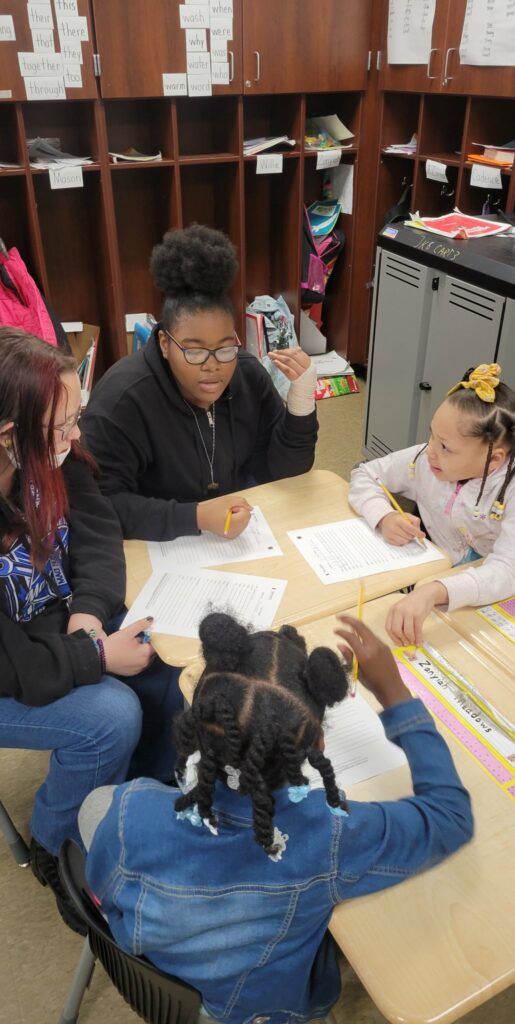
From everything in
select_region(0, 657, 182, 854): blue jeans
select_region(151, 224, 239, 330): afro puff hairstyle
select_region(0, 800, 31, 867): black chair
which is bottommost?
select_region(0, 800, 31, 867): black chair

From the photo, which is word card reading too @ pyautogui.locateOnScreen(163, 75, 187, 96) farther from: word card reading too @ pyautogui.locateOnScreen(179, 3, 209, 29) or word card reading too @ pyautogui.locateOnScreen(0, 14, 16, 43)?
word card reading too @ pyautogui.locateOnScreen(0, 14, 16, 43)

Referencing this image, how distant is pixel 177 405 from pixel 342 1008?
130 cm

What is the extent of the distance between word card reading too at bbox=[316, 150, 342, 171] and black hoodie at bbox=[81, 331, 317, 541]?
2198 millimetres

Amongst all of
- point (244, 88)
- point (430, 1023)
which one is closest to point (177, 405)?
point (430, 1023)

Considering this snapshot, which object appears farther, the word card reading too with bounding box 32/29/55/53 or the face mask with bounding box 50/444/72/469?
the word card reading too with bounding box 32/29/55/53

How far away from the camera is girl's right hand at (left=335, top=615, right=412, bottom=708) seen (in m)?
1.07

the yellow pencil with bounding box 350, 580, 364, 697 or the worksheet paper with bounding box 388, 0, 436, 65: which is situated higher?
the worksheet paper with bounding box 388, 0, 436, 65

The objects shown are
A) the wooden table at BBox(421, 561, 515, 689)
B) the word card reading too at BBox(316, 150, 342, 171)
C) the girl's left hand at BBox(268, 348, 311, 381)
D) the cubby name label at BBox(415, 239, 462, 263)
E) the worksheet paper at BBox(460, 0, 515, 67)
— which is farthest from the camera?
the word card reading too at BBox(316, 150, 342, 171)

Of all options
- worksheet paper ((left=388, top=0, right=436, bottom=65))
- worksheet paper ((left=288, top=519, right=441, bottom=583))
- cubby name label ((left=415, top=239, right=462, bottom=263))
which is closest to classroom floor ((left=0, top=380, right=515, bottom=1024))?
worksheet paper ((left=288, top=519, right=441, bottom=583))

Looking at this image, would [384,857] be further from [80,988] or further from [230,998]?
[80,988]

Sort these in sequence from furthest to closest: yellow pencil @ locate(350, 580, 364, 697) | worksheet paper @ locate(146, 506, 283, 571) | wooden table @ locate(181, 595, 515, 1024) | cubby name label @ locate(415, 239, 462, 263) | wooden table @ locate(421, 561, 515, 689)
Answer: cubby name label @ locate(415, 239, 462, 263) → worksheet paper @ locate(146, 506, 283, 571) → wooden table @ locate(421, 561, 515, 689) → yellow pencil @ locate(350, 580, 364, 697) → wooden table @ locate(181, 595, 515, 1024)

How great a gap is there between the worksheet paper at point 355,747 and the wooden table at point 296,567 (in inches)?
9.1

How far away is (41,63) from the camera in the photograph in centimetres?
283

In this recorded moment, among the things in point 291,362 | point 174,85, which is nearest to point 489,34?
point 174,85
